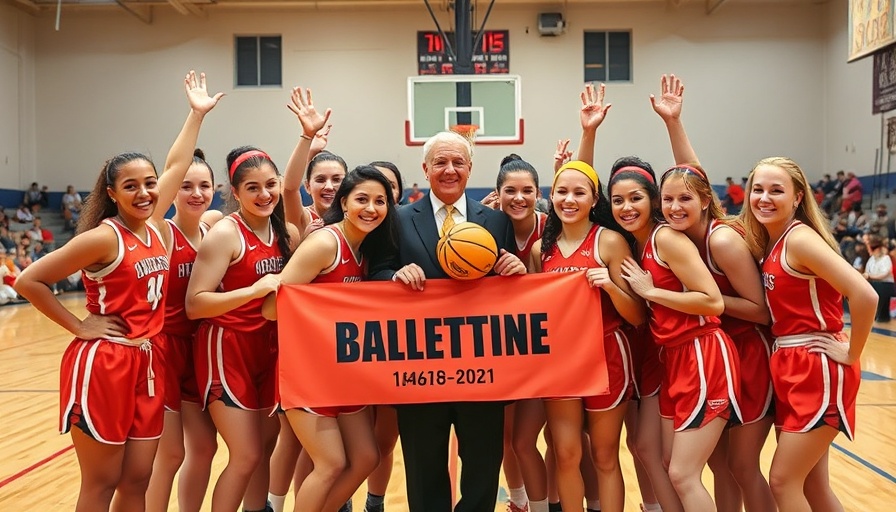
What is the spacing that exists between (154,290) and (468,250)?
1456 millimetres

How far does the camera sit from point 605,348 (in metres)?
3.59

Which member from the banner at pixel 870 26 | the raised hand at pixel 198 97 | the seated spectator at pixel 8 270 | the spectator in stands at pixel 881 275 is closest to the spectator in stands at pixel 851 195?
the spectator in stands at pixel 881 275

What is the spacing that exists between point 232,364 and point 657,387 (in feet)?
7.13

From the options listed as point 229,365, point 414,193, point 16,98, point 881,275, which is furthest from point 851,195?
point 16,98

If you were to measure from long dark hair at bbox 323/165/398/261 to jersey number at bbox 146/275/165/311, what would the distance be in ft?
2.94

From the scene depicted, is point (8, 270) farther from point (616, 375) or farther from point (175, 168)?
point (616, 375)

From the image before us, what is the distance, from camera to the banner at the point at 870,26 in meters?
12.2

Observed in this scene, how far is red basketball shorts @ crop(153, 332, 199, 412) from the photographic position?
345cm

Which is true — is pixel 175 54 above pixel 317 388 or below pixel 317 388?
above

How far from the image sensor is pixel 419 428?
3.59 meters

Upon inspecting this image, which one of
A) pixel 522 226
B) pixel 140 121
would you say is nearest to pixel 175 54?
pixel 140 121

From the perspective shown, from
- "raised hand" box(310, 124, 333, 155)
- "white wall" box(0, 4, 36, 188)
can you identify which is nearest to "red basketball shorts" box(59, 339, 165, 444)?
"raised hand" box(310, 124, 333, 155)

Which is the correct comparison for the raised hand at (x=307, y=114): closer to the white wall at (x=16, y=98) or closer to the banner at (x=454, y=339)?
the banner at (x=454, y=339)

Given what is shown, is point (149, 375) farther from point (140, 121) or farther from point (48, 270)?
point (140, 121)
